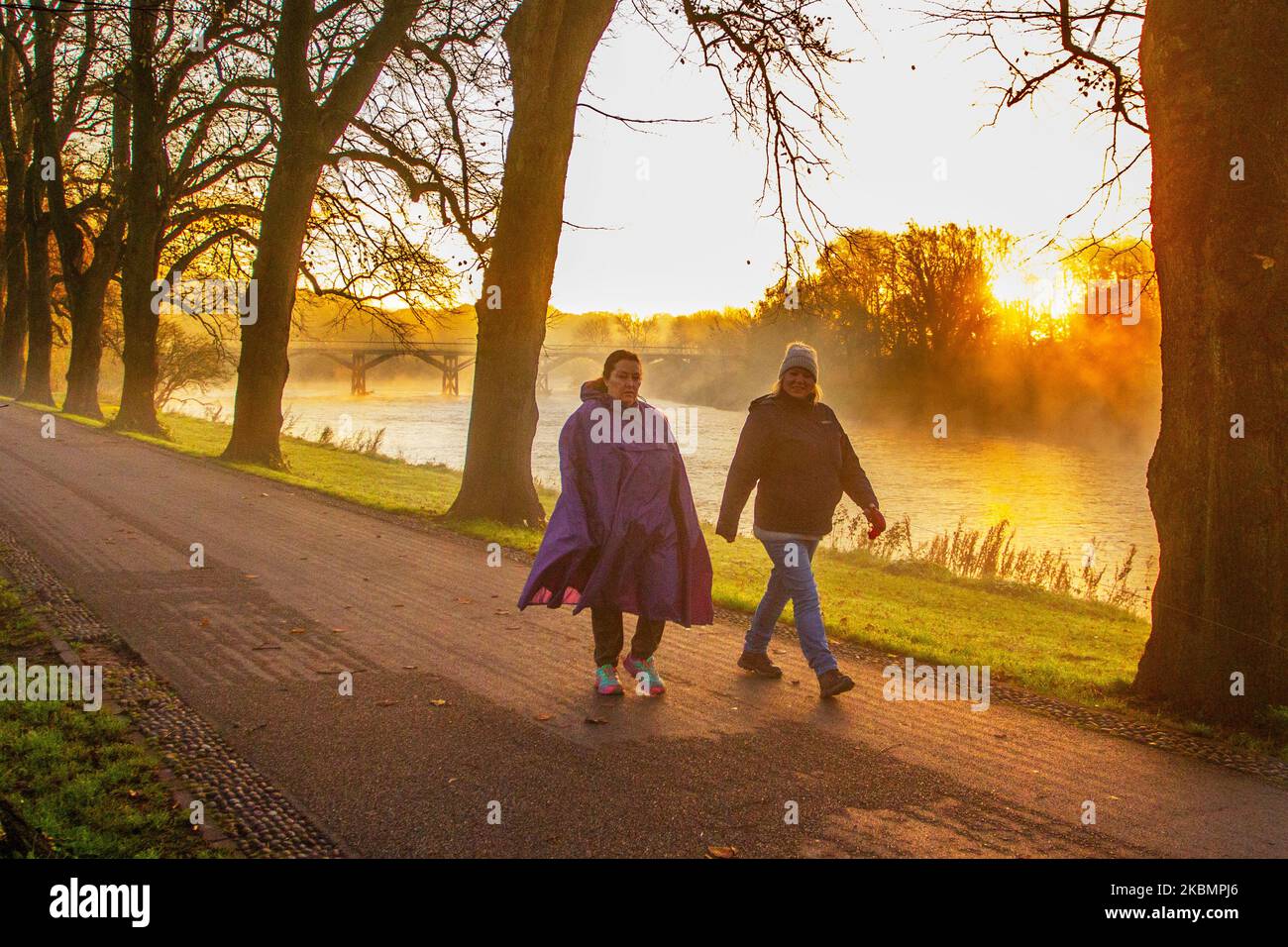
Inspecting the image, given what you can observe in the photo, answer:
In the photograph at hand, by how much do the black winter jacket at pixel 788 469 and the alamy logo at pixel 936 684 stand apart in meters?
1.17

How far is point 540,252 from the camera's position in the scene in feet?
46.1

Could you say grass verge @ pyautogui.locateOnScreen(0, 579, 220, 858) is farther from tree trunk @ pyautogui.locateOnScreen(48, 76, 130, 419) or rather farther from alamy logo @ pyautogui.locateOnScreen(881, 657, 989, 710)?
tree trunk @ pyautogui.locateOnScreen(48, 76, 130, 419)

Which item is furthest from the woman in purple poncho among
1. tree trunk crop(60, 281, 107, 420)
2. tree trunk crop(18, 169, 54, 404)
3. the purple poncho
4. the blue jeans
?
tree trunk crop(18, 169, 54, 404)

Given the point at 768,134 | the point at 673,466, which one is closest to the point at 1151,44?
the point at 673,466

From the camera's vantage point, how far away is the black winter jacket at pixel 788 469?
677cm

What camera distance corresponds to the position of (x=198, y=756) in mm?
5191

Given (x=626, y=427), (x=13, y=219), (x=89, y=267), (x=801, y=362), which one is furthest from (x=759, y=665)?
(x=13, y=219)

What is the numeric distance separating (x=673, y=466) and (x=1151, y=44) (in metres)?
3.96

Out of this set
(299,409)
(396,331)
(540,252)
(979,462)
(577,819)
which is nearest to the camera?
(577,819)

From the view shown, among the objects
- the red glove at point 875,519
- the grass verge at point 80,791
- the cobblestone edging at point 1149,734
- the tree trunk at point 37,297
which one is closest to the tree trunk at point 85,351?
the tree trunk at point 37,297

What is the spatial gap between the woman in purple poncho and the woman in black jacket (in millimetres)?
491

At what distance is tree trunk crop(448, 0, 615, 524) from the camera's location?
44.8 feet

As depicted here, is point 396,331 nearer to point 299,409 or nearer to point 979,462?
point 979,462
